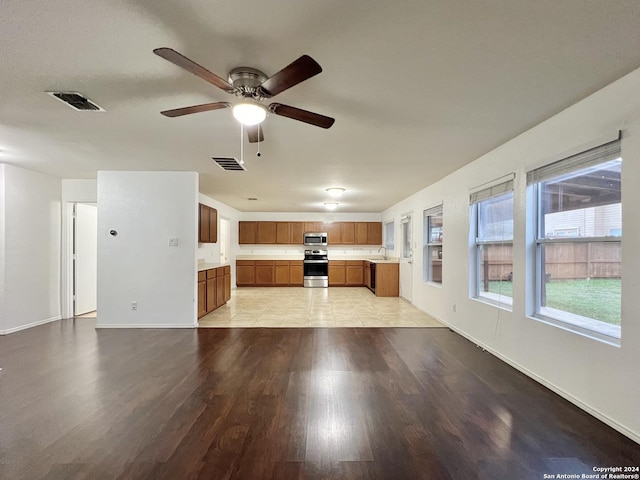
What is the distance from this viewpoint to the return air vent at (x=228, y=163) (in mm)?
3945

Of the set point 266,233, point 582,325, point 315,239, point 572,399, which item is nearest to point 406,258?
point 315,239

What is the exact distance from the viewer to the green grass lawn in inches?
Result: 87.4

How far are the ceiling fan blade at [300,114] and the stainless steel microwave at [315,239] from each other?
7.20 metres

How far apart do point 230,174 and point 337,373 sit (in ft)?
10.7

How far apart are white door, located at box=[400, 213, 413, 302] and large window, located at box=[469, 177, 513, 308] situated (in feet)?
8.45

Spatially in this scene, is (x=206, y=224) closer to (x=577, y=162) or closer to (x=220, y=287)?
(x=220, y=287)

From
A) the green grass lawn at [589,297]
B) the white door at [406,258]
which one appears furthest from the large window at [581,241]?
the white door at [406,258]

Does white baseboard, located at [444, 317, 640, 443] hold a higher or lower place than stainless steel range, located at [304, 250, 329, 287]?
lower

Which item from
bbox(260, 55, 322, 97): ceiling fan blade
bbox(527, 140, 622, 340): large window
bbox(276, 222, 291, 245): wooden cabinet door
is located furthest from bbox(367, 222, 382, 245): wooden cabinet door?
bbox(260, 55, 322, 97): ceiling fan blade

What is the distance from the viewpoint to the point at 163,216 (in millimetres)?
4656

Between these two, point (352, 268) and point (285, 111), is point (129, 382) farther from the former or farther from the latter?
point (352, 268)

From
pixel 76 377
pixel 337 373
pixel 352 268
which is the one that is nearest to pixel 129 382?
pixel 76 377

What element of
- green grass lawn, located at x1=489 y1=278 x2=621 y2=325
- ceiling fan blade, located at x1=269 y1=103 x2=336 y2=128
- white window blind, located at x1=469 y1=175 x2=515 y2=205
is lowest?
green grass lawn, located at x1=489 y1=278 x2=621 y2=325

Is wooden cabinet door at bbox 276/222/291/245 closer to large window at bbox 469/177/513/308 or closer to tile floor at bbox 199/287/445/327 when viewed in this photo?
tile floor at bbox 199/287/445/327
